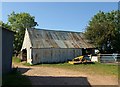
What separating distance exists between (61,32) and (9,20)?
20.2 m

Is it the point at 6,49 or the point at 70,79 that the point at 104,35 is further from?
the point at 6,49

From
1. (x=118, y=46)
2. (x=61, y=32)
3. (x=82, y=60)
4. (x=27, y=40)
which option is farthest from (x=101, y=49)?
(x=27, y=40)

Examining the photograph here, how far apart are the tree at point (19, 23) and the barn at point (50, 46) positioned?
14.2 meters

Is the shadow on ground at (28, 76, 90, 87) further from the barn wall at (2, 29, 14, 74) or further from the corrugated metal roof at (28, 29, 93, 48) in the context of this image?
the corrugated metal roof at (28, 29, 93, 48)

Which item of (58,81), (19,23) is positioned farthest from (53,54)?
(19,23)

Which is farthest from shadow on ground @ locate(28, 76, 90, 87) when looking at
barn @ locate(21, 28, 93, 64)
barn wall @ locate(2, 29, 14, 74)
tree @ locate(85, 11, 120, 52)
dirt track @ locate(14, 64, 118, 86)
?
tree @ locate(85, 11, 120, 52)

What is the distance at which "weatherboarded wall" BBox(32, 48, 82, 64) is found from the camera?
33156mm

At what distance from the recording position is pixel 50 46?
34625 mm

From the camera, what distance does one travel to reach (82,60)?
31141 millimetres

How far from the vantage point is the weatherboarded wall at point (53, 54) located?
33.2 metres

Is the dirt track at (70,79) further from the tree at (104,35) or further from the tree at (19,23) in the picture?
the tree at (19,23)

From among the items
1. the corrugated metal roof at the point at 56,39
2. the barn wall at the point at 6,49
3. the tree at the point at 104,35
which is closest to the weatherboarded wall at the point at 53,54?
the corrugated metal roof at the point at 56,39

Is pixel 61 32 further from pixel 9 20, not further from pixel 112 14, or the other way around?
pixel 9 20

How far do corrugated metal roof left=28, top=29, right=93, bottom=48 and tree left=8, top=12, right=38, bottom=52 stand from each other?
1420 centimetres
